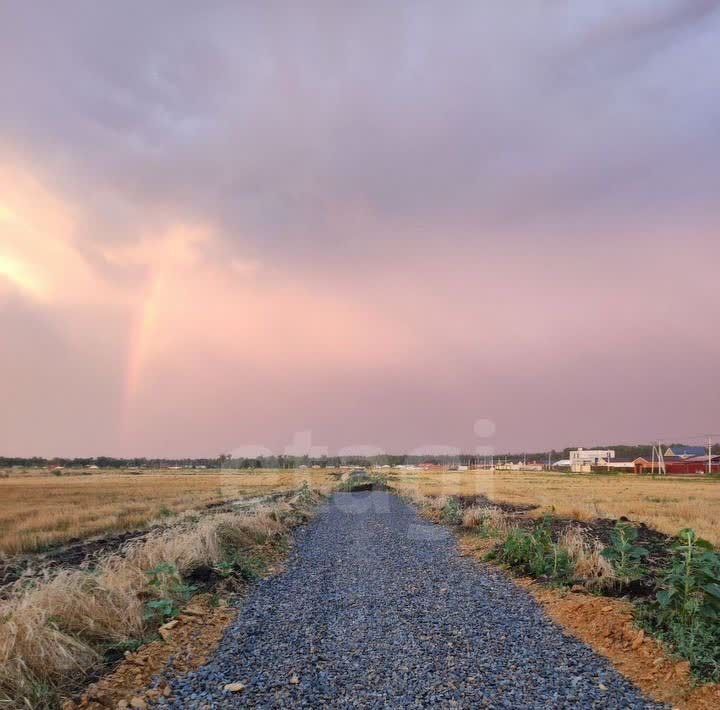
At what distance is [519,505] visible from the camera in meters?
27.3

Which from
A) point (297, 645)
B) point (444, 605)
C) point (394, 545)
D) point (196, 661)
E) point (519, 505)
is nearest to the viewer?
point (196, 661)

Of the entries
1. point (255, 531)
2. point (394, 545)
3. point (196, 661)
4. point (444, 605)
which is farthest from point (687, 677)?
point (255, 531)

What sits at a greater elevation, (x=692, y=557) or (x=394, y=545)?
(x=692, y=557)

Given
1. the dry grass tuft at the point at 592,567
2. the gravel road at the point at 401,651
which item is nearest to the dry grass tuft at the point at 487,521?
the dry grass tuft at the point at 592,567

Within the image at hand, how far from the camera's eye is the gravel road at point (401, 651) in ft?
17.1

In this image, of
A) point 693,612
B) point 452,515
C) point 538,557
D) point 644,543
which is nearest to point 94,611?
point 693,612

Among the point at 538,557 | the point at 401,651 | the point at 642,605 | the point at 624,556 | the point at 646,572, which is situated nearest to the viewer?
the point at 401,651

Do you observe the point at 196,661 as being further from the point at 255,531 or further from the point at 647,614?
the point at 255,531

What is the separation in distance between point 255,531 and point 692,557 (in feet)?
38.9

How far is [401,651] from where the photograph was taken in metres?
6.47

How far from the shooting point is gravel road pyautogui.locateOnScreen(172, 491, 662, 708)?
5.22 meters

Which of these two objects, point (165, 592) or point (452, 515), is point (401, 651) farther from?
point (452, 515)

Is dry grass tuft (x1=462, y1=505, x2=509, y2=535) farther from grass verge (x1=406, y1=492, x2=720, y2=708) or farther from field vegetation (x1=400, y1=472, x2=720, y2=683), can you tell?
grass verge (x1=406, y1=492, x2=720, y2=708)

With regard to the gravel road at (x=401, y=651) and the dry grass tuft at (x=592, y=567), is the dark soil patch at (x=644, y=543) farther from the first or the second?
the gravel road at (x=401, y=651)
